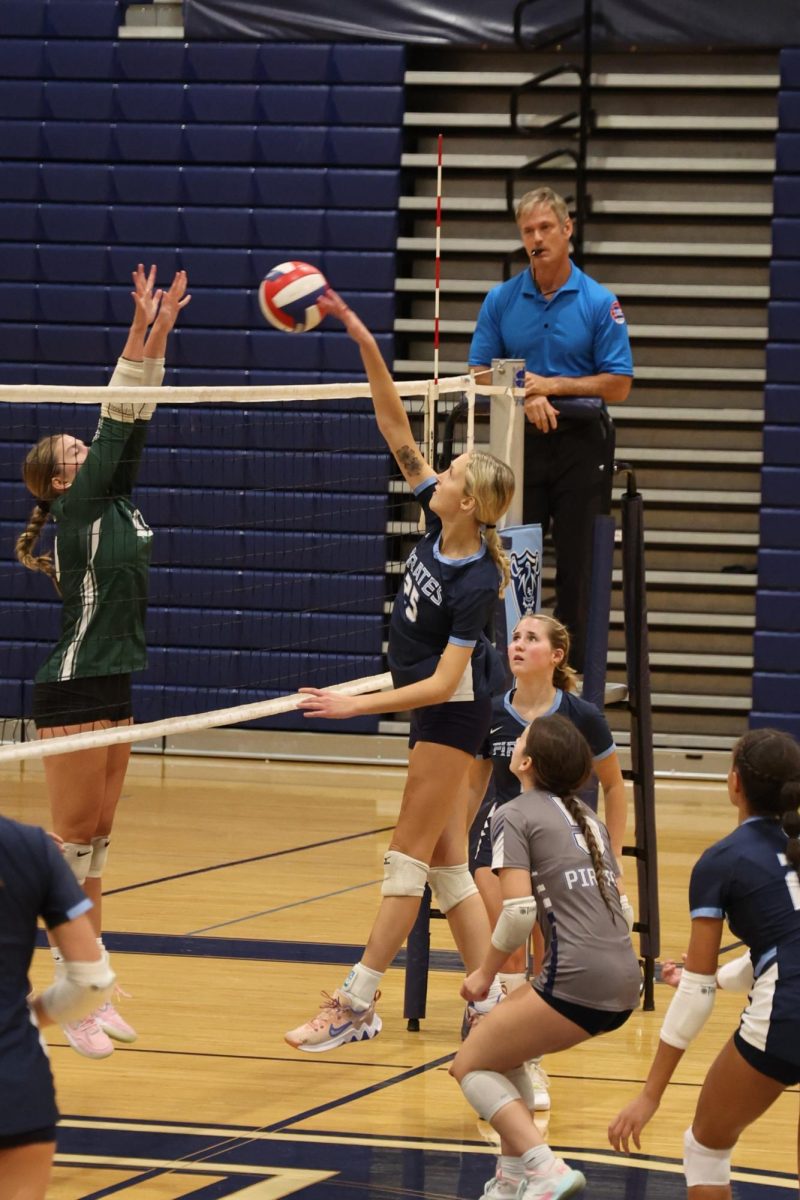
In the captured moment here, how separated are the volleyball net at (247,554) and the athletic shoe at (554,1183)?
7.23 m

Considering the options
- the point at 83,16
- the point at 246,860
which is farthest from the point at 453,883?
the point at 83,16

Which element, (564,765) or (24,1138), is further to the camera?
(564,765)

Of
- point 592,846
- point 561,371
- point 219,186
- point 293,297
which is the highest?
point 219,186

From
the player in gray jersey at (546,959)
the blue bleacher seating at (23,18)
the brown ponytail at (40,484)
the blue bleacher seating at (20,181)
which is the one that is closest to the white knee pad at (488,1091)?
the player in gray jersey at (546,959)

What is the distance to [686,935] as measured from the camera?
288 inches

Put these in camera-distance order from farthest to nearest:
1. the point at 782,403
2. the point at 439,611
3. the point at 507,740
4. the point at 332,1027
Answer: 1. the point at 782,403
2. the point at 507,740
3. the point at 439,611
4. the point at 332,1027

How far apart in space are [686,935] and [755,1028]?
12.9 feet

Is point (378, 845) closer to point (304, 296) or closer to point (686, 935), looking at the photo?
point (686, 935)

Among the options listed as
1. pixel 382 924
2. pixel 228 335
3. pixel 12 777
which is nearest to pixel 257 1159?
pixel 382 924

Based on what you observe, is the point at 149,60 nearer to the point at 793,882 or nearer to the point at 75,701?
the point at 75,701

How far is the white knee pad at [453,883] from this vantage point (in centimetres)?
532

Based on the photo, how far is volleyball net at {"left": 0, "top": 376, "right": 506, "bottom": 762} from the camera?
11.3 meters

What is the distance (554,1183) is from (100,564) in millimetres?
2266

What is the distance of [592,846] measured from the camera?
4.19 m
